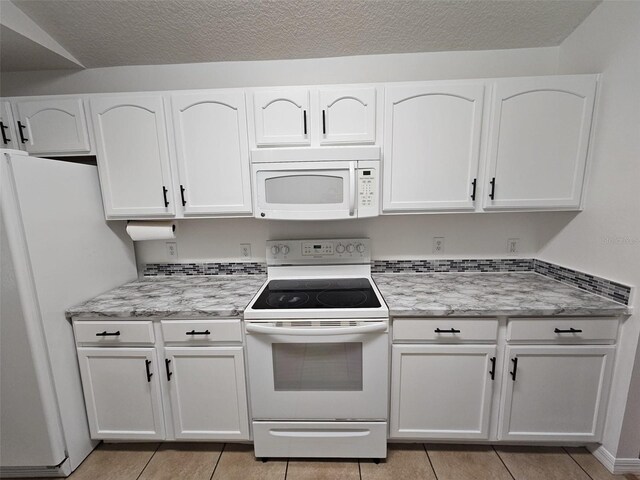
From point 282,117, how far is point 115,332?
58.4 inches

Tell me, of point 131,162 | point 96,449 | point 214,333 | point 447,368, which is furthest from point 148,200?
point 447,368

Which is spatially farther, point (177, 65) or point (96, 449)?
point (177, 65)

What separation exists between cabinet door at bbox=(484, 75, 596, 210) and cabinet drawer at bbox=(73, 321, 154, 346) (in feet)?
6.73

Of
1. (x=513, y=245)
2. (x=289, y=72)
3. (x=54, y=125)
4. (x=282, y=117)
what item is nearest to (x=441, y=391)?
(x=513, y=245)

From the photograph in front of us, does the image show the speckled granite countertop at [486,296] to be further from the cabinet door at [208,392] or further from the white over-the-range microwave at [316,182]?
the cabinet door at [208,392]

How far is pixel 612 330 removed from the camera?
1.31 m

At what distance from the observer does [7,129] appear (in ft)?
5.04

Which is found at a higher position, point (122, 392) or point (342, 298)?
point (342, 298)

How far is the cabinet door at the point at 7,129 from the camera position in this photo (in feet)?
4.98

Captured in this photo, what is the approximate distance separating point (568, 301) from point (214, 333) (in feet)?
6.14

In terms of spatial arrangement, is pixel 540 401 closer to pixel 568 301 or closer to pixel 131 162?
pixel 568 301

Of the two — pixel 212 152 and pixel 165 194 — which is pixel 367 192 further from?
pixel 165 194

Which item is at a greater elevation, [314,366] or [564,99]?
[564,99]

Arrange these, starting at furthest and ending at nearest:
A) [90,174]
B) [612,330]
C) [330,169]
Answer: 1. [90,174]
2. [330,169]
3. [612,330]
